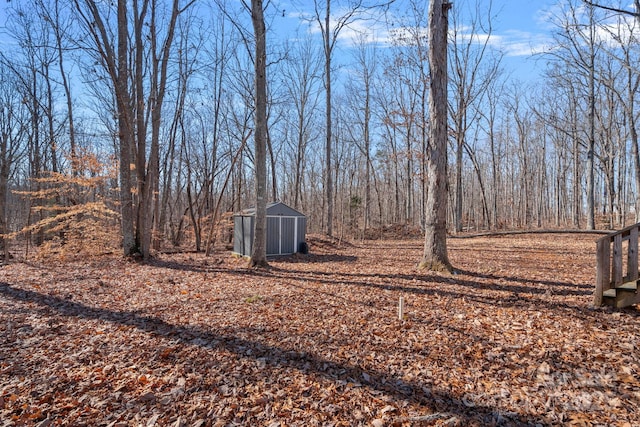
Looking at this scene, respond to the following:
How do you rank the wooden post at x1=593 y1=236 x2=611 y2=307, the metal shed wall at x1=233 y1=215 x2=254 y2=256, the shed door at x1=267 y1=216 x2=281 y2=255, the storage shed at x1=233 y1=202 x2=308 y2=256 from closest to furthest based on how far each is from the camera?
the wooden post at x1=593 y1=236 x2=611 y2=307 < the metal shed wall at x1=233 y1=215 x2=254 y2=256 < the storage shed at x1=233 y1=202 x2=308 y2=256 < the shed door at x1=267 y1=216 x2=281 y2=255

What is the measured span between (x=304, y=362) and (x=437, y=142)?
5417 millimetres

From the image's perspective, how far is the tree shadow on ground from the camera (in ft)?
8.29

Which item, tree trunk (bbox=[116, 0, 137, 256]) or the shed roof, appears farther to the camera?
the shed roof

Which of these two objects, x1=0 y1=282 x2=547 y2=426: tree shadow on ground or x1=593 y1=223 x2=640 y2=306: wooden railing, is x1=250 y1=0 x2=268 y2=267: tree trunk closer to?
x1=0 y1=282 x2=547 y2=426: tree shadow on ground

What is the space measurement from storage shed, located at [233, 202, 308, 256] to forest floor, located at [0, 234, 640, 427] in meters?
5.48

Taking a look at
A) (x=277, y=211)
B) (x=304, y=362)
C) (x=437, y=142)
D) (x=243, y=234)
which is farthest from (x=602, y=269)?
(x=243, y=234)

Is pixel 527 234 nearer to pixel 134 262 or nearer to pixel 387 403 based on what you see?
pixel 387 403

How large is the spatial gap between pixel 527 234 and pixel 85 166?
1979 centimetres

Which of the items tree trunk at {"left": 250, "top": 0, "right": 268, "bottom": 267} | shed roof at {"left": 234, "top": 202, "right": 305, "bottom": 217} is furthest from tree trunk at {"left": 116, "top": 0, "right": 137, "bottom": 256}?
tree trunk at {"left": 250, "top": 0, "right": 268, "bottom": 267}

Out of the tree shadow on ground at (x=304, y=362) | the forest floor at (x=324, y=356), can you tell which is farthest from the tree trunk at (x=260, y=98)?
the tree shadow on ground at (x=304, y=362)

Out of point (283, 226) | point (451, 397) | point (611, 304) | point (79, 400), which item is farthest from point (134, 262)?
point (611, 304)

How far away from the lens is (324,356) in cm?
341

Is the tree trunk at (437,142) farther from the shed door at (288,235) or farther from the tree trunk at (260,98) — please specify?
the shed door at (288,235)

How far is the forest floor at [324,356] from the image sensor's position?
8.52 feet
